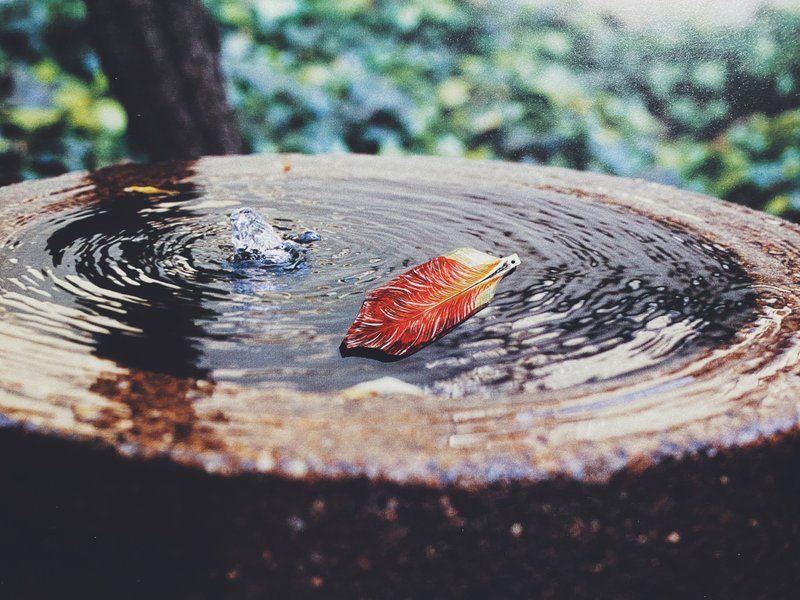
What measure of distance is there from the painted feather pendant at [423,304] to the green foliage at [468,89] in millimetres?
3398

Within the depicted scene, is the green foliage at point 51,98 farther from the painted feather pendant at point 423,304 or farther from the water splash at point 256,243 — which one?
the painted feather pendant at point 423,304

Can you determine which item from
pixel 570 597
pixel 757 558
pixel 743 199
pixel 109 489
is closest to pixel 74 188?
pixel 109 489

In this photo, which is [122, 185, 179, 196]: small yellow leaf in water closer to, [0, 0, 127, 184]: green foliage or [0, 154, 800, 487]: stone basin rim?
[0, 154, 800, 487]: stone basin rim

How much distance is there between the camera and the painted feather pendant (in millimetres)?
1056

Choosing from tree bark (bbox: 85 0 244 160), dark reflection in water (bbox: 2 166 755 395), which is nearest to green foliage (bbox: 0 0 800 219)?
tree bark (bbox: 85 0 244 160)

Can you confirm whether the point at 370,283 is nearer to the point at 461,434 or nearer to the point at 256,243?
the point at 256,243

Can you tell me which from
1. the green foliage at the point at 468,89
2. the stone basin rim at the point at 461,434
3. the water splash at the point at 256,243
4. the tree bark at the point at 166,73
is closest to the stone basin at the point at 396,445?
the stone basin rim at the point at 461,434

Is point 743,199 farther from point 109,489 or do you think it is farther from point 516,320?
point 109,489

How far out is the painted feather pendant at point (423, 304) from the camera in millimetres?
1056

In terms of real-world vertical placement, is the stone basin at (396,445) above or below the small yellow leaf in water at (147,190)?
below

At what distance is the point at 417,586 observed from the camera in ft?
2.69

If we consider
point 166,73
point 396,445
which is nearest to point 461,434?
point 396,445

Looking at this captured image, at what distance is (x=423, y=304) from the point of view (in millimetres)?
1156

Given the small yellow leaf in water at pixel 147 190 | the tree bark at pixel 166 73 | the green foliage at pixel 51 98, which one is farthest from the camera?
the green foliage at pixel 51 98
